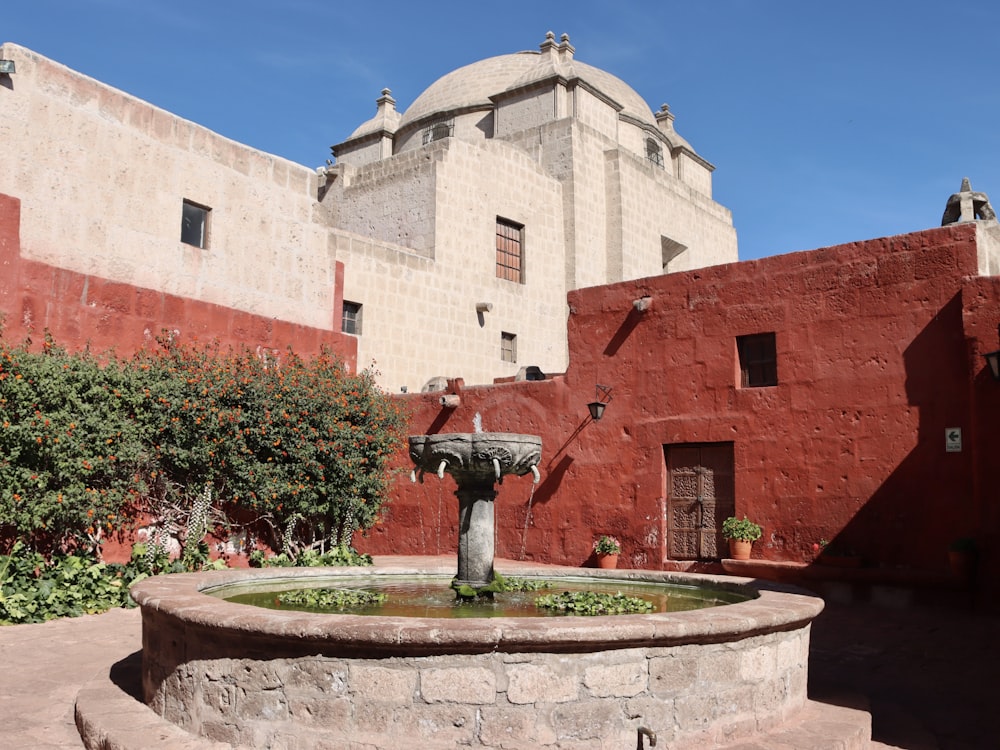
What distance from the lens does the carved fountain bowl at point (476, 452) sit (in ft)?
19.5

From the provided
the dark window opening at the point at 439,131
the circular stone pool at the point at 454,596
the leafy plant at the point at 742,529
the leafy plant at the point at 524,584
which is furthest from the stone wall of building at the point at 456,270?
the leafy plant at the point at 524,584

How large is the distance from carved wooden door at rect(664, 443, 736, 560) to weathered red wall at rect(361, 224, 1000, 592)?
0.18 meters

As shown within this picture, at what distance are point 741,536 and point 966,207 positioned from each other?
470 cm

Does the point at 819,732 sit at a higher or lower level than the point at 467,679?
lower

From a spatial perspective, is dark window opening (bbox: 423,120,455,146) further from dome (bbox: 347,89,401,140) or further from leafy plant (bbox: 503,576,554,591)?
leafy plant (bbox: 503,576,554,591)

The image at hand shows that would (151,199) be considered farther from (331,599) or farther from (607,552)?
(331,599)

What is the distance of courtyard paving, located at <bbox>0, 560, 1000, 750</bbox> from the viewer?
16.4ft

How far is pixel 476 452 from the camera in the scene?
19.5 feet

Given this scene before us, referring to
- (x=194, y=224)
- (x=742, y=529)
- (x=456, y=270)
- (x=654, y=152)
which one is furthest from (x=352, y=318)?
(x=654, y=152)

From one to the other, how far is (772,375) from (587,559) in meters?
3.53

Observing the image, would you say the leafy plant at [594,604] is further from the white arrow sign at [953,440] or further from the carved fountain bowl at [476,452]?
the white arrow sign at [953,440]

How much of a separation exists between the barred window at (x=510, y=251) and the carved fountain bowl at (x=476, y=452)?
516 inches

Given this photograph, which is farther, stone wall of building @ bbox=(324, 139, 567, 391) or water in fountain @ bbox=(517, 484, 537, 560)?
stone wall of building @ bbox=(324, 139, 567, 391)

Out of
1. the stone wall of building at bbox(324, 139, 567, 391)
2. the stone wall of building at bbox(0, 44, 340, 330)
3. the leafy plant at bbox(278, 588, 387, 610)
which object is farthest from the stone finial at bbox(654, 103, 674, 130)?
the leafy plant at bbox(278, 588, 387, 610)
